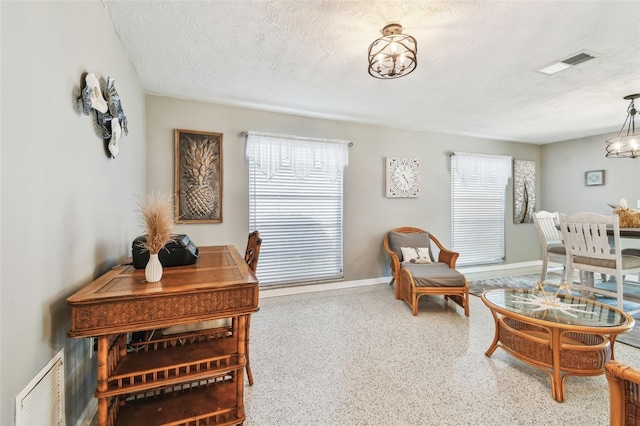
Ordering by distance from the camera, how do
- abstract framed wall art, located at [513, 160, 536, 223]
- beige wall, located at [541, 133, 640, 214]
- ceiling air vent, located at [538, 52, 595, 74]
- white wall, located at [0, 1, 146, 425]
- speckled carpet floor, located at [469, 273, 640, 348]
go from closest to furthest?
white wall, located at [0, 1, 146, 425]
ceiling air vent, located at [538, 52, 595, 74]
speckled carpet floor, located at [469, 273, 640, 348]
beige wall, located at [541, 133, 640, 214]
abstract framed wall art, located at [513, 160, 536, 223]

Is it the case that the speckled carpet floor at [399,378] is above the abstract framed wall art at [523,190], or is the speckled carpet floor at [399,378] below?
below

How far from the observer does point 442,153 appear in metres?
4.83

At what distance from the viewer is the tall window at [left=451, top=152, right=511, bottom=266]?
493 centimetres

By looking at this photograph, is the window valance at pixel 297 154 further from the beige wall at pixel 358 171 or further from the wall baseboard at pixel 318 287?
the wall baseboard at pixel 318 287

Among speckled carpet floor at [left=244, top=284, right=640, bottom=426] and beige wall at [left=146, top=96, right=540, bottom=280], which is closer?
speckled carpet floor at [left=244, top=284, right=640, bottom=426]

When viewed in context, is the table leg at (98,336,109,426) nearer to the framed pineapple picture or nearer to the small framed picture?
the framed pineapple picture

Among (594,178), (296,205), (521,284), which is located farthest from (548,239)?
(296,205)

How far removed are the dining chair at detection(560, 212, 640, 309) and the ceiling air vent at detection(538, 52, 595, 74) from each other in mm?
1569

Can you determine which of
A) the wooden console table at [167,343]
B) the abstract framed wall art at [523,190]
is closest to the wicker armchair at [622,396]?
the wooden console table at [167,343]

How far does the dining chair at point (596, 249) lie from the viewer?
9.70 feet

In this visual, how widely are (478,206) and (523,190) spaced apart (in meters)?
1.22

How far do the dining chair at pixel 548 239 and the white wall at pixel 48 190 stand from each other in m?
4.88

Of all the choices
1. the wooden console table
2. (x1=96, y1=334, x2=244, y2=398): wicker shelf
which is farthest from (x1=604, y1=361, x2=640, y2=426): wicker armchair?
(x1=96, y1=334, x2=244, y2=398): wicker shelf

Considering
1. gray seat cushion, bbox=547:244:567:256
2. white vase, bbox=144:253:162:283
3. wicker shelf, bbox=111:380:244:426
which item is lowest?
wicker shelf, bbox=111:380:244:426
